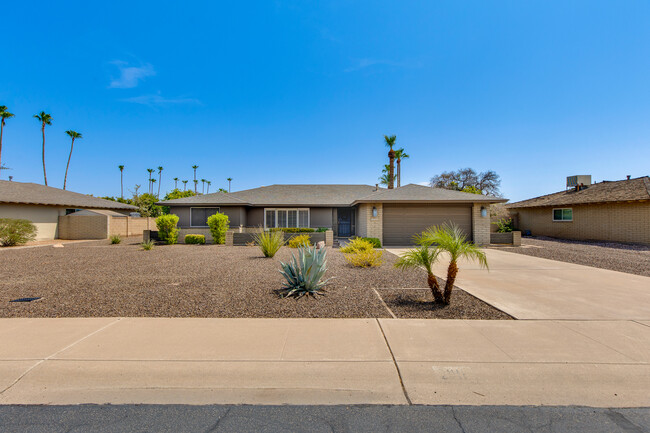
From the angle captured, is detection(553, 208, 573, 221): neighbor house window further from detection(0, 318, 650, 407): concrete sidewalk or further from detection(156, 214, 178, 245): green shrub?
detection(156, 214, 178, 245): green shrub

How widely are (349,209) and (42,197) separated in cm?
2334

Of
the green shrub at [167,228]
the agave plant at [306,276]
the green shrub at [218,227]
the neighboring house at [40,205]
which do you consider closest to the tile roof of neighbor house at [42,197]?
the neighboring house at [40,205]

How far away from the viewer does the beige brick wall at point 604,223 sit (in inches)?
674

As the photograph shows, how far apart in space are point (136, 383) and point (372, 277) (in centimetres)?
621

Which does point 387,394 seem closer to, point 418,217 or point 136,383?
point 136,383

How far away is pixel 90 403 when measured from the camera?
114 inches

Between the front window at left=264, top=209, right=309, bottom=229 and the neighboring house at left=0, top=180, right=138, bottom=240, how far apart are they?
12.7m

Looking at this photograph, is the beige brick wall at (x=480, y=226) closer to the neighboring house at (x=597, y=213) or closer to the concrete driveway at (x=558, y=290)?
the concrete driveway at (x=558, y=290)

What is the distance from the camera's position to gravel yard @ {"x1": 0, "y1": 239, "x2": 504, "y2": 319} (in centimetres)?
550

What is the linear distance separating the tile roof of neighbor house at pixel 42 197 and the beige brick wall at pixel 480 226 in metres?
28.5

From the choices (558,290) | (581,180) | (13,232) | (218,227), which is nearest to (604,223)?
(581,180)

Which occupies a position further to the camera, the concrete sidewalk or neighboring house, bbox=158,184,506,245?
neighboring house, bbox=158,184,506,245

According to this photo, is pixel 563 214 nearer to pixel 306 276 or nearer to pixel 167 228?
pixel 306 276

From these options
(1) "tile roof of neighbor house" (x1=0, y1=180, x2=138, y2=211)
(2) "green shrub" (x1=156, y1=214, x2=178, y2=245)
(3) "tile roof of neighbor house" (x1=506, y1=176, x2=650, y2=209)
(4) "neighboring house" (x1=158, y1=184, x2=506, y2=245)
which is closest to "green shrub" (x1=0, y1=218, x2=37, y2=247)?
(1) "tile roof of neighbor house" (x1=0, y1=180, x2=138, y2=211)
